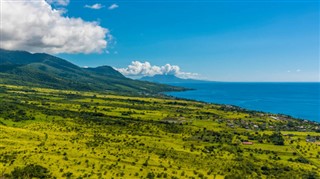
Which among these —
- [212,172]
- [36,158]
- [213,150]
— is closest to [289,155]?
[213,150]

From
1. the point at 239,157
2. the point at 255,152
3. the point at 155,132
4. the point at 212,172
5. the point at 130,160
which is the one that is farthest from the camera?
the point at 155,132

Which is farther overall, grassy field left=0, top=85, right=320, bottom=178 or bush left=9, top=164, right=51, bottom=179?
grassy field left=0, top=85, right=320, bottom=178

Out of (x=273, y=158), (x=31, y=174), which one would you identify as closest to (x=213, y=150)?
(x=273, y=158)

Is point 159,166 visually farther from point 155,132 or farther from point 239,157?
point 155,132

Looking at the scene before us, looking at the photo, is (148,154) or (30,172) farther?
(148,154)

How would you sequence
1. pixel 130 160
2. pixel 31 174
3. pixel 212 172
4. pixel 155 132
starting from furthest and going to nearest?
1. pixel 155 132
2. pixel 130 160
3. pixel 212 172
4. pixel 31 174

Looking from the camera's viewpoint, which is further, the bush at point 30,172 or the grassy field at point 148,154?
the grassy field at point 148,154

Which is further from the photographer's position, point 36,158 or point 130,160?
point 130,160

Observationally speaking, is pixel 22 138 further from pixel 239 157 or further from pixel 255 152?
pixel 255 152

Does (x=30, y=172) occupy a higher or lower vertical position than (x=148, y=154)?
higher
